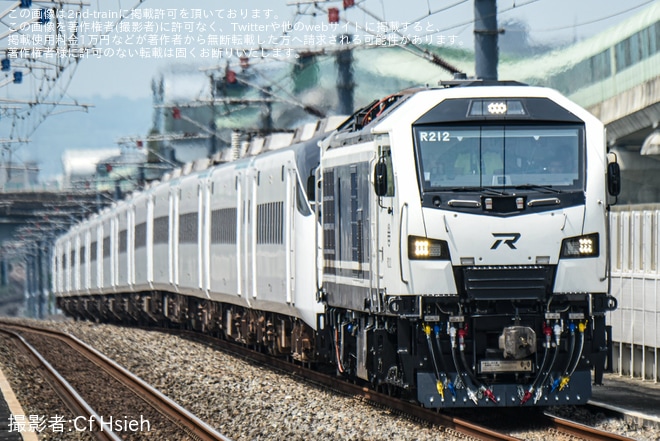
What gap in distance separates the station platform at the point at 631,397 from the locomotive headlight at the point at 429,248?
2.67m

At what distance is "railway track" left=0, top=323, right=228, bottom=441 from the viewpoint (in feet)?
50.0

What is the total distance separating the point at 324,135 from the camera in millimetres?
20422

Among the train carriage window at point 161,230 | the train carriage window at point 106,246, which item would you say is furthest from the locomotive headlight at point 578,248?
the train carriage window at point 106,246

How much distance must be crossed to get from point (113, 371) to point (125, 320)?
84.8 ft

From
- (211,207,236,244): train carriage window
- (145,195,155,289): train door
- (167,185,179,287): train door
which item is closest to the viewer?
(211,207,236,244): train carriage window

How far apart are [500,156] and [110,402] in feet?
24.8

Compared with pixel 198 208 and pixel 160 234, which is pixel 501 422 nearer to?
pixel 198 208

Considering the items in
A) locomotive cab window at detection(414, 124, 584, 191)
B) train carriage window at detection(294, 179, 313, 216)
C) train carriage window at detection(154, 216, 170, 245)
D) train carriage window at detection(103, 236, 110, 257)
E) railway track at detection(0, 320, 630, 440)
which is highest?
locomotive cab window at detection(414, 124, 584, 191)

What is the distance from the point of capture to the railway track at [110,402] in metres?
15.2

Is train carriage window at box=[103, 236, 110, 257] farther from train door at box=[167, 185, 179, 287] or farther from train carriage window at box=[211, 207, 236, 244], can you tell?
train carriage window at box=[211, 207, 236, 244]

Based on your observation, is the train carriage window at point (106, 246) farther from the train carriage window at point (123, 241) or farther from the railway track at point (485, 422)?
the railway track at point (485, 422)

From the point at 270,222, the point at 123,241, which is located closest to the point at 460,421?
the point at 270,222

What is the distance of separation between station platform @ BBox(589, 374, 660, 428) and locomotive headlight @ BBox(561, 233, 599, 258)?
178 cm

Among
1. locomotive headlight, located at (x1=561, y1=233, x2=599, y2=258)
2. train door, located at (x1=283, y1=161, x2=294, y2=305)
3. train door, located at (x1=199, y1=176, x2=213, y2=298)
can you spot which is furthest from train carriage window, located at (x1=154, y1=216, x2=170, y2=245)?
locomotive headlight, located at (x1=561, y1=233, x2=599, y2=258)
